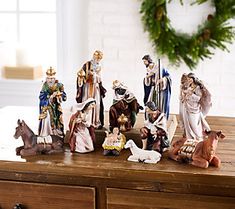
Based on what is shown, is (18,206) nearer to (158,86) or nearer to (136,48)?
(158,86)

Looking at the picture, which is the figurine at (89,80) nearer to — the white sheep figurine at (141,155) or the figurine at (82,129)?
the figurine at (82,129)

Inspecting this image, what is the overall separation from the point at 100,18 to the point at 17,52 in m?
0.56

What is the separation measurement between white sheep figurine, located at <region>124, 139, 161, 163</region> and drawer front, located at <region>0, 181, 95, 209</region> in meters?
0.15

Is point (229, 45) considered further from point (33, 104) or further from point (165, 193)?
point (165, 193)

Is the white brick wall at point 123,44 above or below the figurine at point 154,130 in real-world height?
above

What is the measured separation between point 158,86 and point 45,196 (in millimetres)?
441

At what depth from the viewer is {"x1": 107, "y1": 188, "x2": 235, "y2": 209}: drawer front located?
138 centimetres

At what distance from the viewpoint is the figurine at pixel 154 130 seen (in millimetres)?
1482

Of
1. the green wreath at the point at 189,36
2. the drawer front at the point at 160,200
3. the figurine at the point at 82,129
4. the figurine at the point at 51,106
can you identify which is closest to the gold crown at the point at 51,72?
the figurine at the point at 51,106

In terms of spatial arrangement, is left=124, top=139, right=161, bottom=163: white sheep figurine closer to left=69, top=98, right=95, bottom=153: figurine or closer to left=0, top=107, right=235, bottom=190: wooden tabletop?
left=0, top=107, right=235, bottom=190: wooden tabletop

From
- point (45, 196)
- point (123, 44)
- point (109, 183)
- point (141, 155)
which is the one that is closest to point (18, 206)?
point (45, 196)

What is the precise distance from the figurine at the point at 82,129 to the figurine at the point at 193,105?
26 centimetres

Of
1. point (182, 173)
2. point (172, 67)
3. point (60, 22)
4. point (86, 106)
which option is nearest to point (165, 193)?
point (182, 173)

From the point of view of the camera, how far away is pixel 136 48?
292 cm
